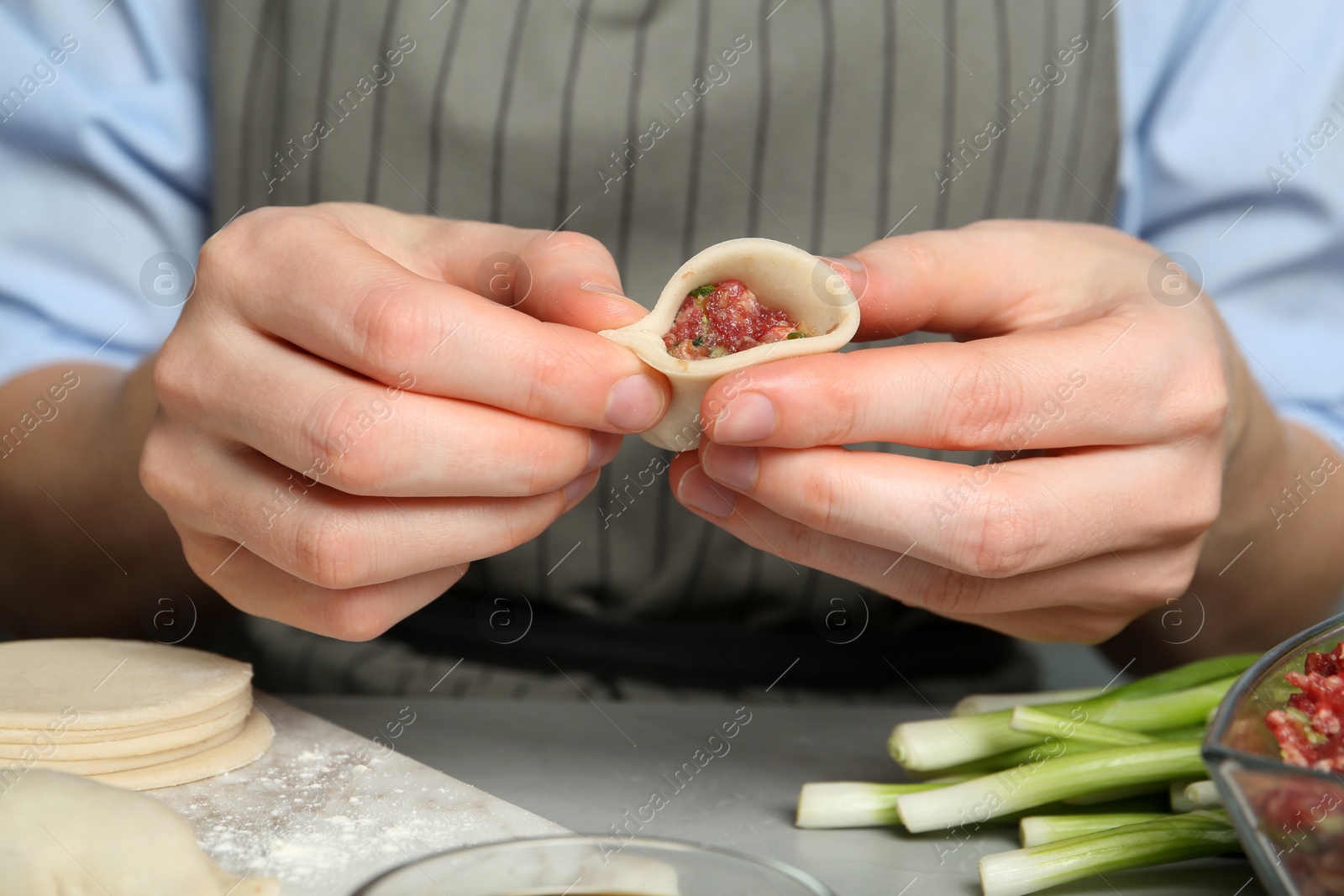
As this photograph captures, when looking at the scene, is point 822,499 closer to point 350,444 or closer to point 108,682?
point 350,444

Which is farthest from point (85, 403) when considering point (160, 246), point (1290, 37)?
point (1290, 37)

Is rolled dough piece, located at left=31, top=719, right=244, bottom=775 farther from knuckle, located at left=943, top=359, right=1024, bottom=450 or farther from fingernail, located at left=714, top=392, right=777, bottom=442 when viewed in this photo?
knuckle, located at left=943, top=359, right=1024, bottom=450

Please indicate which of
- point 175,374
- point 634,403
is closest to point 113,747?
point 175,374

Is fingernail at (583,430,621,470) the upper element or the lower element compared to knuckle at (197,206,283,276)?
lower

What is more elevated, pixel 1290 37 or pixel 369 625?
pixel 1290 37

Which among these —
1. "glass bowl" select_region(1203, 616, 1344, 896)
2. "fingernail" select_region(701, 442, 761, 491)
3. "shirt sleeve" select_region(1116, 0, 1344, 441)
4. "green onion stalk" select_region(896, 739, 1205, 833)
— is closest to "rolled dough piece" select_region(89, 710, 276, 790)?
"fingernail" select_region(701, 442, 761, 491)

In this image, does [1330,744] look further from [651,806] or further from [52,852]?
[52,852]
